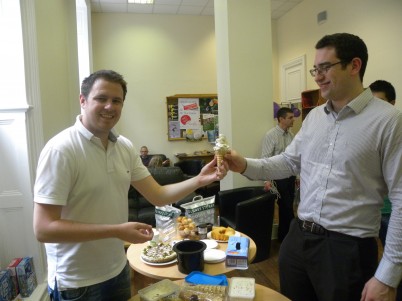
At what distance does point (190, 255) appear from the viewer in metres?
1.57

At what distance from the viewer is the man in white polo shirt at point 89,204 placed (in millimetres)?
1170

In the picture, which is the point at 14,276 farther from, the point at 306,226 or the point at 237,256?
the point at 306,226

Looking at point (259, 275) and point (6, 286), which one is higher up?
point (6, 286)

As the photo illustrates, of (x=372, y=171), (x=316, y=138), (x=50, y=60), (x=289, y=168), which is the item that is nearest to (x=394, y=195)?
(x=372, y=171)

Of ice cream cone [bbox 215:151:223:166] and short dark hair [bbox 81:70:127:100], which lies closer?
short dark hair [bbox 81:70:127:100]

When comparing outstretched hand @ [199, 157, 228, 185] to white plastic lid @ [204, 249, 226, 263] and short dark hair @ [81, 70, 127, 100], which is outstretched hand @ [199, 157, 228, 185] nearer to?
white plastic lid @ [204, 249, 226, 263]

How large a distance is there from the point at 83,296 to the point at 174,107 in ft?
20.1

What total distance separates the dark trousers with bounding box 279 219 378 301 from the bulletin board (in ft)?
18.8

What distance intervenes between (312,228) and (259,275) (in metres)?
2.08

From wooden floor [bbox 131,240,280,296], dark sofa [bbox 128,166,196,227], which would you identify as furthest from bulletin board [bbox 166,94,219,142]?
wooden floor [bbox 131,240,280,296]

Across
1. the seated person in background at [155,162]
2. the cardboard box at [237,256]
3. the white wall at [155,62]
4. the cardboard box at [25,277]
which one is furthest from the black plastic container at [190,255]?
the white wall at [155,62]

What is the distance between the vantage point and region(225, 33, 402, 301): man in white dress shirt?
131 centimetres

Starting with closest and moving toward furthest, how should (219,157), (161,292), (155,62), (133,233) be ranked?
(133,233) → (161,292) → (219,157) → (155,62)

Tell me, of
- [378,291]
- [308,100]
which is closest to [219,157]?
[378,291]
